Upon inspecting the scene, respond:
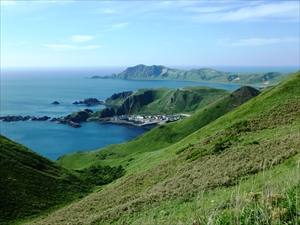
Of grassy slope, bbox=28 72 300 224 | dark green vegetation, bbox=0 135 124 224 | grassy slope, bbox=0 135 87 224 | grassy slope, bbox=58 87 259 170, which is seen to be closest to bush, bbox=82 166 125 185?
dark green vegetation, bbox=0 135 124 224

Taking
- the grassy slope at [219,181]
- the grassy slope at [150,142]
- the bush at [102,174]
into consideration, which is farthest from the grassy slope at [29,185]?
the grassy slope at [150,142]

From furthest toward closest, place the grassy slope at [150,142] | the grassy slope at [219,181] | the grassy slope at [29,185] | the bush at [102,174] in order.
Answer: the grassy slope at [150,142] → the bush at [102,174] → the grassy slope at [29,185] → the grassy slope at [219,181]

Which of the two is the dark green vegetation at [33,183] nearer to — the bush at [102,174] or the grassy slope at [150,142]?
the bush at [102,174]

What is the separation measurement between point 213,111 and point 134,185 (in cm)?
8069

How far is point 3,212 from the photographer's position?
1375 inches

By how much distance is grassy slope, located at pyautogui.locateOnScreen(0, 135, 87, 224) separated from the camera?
120 feet

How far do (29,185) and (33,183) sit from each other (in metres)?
1.19

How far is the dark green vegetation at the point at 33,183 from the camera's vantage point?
36.7 m

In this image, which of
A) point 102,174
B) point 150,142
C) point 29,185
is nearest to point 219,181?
point 29,185

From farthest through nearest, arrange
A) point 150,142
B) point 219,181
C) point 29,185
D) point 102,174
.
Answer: point 150,142, point 102,174, point 29,185, point 219,181

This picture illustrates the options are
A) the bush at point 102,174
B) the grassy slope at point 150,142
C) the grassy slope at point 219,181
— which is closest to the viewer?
the grassy slope at point 219,181

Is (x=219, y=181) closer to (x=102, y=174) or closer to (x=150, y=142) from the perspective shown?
(x=102, y=174)

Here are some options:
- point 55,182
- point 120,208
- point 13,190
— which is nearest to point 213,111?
point 55,182

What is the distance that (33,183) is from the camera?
44188 millimetres
